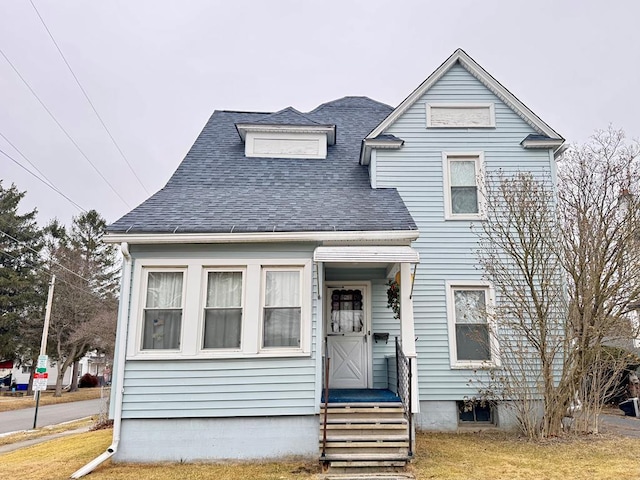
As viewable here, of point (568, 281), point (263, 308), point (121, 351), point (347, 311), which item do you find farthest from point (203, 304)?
point (568, 281)

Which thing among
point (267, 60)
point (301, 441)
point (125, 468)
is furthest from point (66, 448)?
point (267, 60)

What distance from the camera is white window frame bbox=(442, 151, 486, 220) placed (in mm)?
9250

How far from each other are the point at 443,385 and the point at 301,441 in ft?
10.7

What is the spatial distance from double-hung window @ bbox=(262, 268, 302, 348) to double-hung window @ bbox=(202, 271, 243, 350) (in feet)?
1.43

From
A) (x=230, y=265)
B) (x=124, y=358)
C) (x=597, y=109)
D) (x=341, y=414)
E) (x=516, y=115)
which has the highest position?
(x=597, y=109)

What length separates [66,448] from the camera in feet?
28.3

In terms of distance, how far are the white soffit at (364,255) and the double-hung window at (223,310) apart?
151cm

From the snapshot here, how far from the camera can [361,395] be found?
24.3 ft

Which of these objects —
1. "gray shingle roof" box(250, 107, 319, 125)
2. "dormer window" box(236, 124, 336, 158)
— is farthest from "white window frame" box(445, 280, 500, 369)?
"gray shingle roof" box(250, 107, 319, 125)

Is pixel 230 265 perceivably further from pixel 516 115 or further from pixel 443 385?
pixel 516 115

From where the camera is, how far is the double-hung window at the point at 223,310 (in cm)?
711

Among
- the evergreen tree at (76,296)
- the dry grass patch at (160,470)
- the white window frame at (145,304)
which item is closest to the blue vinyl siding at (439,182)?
the dry grass patch at (160,470)

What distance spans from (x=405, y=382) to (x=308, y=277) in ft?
7.43

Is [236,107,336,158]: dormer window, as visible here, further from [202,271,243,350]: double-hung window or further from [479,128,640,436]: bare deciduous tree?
[479,128,640,436]: bare deciduous tree
